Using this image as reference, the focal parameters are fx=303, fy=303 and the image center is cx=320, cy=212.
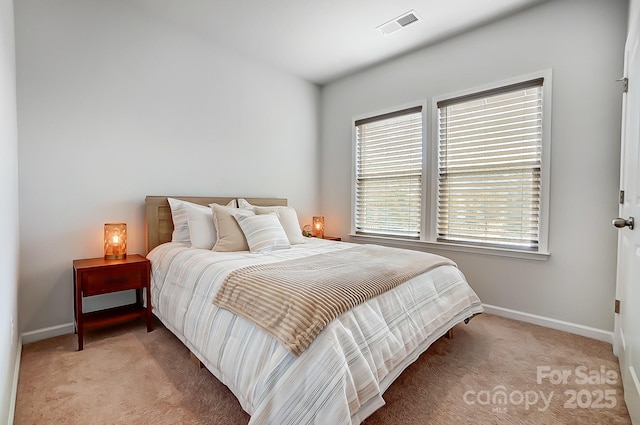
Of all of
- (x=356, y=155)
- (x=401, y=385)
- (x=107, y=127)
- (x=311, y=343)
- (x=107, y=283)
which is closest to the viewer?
(x=311, y=343)

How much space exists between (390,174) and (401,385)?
2428 mm

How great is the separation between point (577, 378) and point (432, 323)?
93 centimetres

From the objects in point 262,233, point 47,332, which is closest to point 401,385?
point 262,233

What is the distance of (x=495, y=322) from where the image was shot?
268cm

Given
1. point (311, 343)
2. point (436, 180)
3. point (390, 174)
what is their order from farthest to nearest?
1. point (390, 174)
2. point (436, 180)
3. point (311, 343)

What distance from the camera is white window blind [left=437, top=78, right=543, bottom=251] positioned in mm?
2650

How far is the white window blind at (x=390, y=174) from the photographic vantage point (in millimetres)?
3420

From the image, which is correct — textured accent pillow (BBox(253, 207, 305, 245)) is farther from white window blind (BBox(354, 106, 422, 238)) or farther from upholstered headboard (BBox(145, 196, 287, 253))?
white window blind (BBox(354, 106, 422, 238))

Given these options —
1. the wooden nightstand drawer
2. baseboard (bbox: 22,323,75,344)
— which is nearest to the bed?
the wooden nightstand drawer

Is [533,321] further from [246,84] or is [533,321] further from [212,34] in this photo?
[212,34]

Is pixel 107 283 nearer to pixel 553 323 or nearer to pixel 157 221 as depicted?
pixel 157 221

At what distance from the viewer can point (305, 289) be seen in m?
1.44

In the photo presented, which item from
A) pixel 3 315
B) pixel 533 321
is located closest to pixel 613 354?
pixel 533 321

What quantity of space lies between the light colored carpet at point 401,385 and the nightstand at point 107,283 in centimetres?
15
